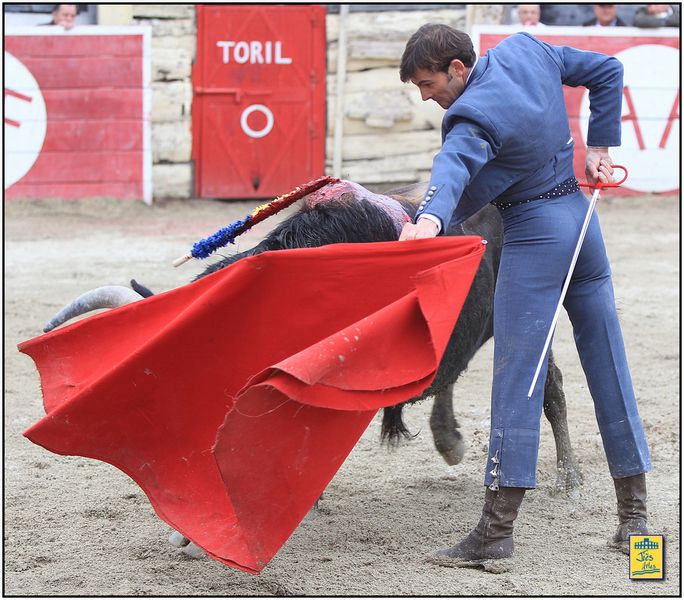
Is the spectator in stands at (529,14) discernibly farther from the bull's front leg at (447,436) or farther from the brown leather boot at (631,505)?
the brown leather boot at (631,505)

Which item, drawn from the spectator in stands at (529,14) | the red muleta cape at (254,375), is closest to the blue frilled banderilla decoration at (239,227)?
the red muleta cape at (254,375)

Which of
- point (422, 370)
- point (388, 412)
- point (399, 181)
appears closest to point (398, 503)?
point (388, 412)

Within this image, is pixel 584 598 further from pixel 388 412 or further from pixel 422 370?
pixel 388 412

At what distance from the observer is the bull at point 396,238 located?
3.19m

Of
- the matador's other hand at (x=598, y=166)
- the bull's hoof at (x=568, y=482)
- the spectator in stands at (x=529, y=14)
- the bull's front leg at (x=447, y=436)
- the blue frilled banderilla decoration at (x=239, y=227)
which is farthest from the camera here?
the spectator in stands at (x=529, y=14)

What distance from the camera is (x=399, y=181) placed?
405 inches

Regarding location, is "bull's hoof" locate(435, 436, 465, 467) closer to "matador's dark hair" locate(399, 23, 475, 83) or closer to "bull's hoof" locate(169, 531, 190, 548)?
"bull's hoof" locate(169, 531, 190, 548)

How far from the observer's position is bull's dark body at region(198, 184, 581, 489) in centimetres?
318

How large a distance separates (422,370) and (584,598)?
846mm

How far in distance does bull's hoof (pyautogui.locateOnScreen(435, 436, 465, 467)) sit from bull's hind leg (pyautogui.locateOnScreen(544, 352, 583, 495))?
1.29 ft

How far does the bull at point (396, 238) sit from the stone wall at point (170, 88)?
6336mm

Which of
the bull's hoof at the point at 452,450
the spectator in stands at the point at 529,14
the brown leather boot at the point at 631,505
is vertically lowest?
the bull's hoof at the point at 452,450

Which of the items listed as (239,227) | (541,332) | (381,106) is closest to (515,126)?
(541,332)

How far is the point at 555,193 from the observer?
119 inches
